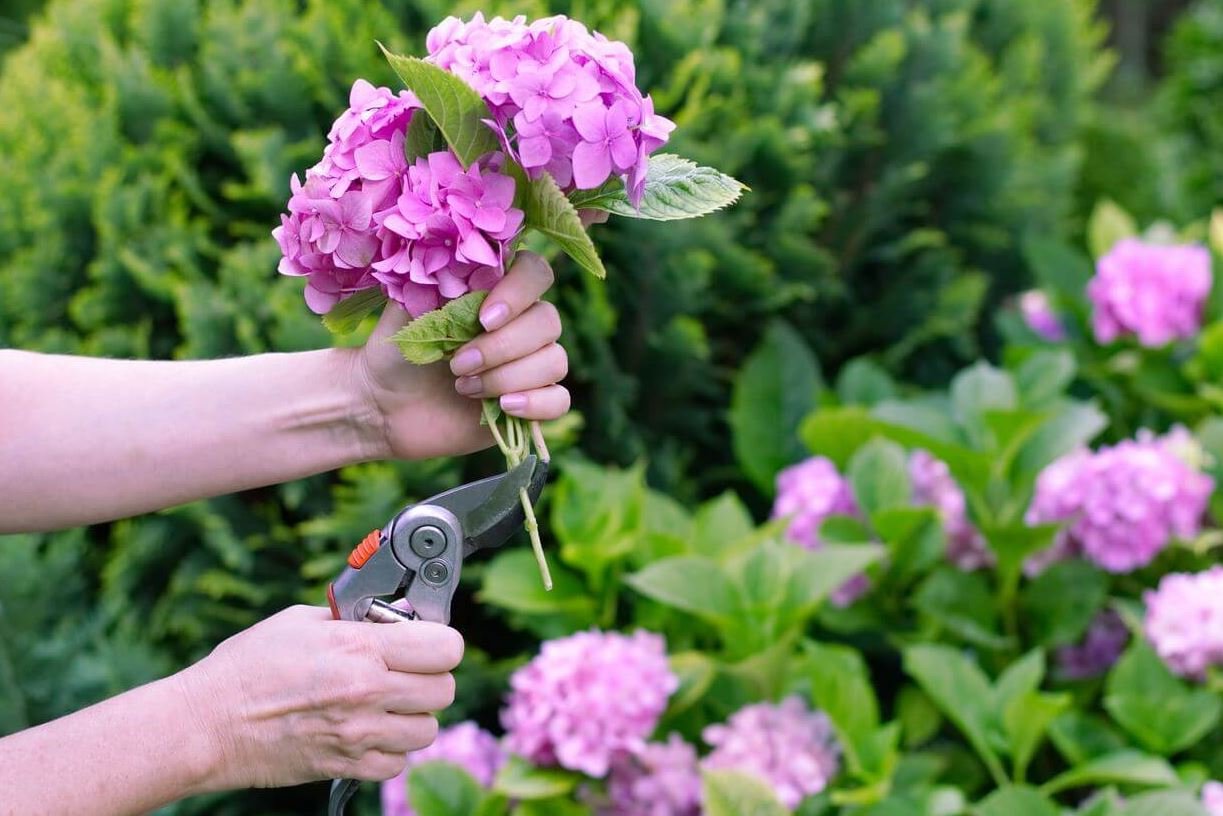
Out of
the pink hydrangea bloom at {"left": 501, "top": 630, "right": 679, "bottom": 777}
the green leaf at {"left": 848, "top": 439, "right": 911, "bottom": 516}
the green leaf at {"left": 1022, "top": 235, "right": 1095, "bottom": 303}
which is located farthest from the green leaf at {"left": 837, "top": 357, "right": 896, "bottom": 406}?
the pink hydrangea bloom at {"left": 501, "top": 630, "right": 679, "bottom": 777}

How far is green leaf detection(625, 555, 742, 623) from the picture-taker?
203cm

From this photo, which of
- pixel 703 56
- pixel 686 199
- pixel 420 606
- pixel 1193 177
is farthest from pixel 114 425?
pixel 1193 177

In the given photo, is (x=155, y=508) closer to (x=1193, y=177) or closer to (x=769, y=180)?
(x=769, y=180)

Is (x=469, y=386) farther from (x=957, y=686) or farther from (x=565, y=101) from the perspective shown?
(x=957, y=686)

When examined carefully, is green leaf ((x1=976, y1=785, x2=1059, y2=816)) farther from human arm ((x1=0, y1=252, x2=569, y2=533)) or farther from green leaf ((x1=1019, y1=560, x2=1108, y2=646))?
human arm ((x1=0, y1=252, x2=569, y2=533))

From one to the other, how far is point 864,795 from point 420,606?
88 cm

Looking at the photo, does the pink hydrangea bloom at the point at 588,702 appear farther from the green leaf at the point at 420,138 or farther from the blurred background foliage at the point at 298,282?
the green leaf at the point at 420,138

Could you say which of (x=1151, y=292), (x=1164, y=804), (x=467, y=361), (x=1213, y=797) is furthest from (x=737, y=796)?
(x=1151, y=292)

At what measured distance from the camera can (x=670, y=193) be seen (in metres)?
1.24

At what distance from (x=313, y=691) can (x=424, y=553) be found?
0.56ft

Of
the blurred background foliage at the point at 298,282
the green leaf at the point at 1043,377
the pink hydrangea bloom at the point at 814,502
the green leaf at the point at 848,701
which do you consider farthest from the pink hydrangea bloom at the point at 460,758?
the green leaf at the point at 1043,377

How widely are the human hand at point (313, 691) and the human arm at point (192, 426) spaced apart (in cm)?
30

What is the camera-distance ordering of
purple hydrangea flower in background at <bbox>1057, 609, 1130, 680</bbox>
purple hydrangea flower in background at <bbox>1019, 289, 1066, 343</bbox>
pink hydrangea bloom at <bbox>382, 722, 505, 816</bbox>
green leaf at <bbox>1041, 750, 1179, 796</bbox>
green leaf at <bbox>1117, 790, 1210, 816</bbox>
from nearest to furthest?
green leaf at <bbox>1117, 790, 1210, 816</bbox>
green leaf at <bbox>1041, 750, 1179, 796</bbox>
pink hydrangea bloom at <bbox>382, 722, 505, 816</bbox>
purple hydrangea flower in background at <bbox>1057, 609, 1130, 680</bbox>
purple hydrangea flower in background at <bbox>1019, 289, 1066, 343</bbox>

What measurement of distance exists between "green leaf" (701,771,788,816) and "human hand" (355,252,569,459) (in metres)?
0.64
